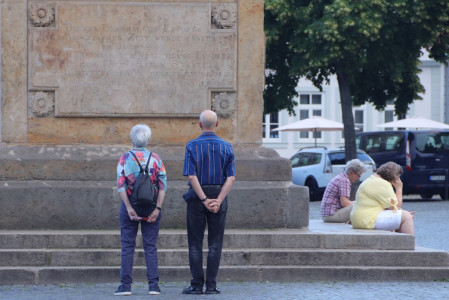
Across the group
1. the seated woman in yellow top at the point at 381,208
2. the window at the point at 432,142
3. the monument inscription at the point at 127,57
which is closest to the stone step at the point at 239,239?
the seated woman in yellow top at the point at 381,208

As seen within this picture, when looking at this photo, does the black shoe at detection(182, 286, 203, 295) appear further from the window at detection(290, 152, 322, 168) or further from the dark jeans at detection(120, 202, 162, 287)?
the window at detection(290, 152, 322, 168)

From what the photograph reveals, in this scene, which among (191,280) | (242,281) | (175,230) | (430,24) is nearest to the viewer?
(191,280)

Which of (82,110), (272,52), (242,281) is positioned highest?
(272,52)

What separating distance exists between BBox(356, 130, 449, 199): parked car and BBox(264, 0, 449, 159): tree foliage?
1.45 m

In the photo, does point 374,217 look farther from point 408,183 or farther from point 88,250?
point 408,183

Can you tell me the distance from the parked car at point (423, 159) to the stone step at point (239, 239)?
719 inches

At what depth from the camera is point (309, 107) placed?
175ft

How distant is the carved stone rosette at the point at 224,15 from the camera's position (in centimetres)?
1308

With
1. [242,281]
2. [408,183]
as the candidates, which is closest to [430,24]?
[408,183]

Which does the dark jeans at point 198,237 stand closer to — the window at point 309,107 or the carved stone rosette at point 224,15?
the carved stone rosette at point 224,15

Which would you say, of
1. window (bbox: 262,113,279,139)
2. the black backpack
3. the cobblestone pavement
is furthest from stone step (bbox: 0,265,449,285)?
window (bbox: 262,113,279,139)

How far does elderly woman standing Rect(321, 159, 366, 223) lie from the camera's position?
14.5 m

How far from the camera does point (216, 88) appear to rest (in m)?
13.1

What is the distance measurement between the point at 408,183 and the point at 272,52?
5392 mm
